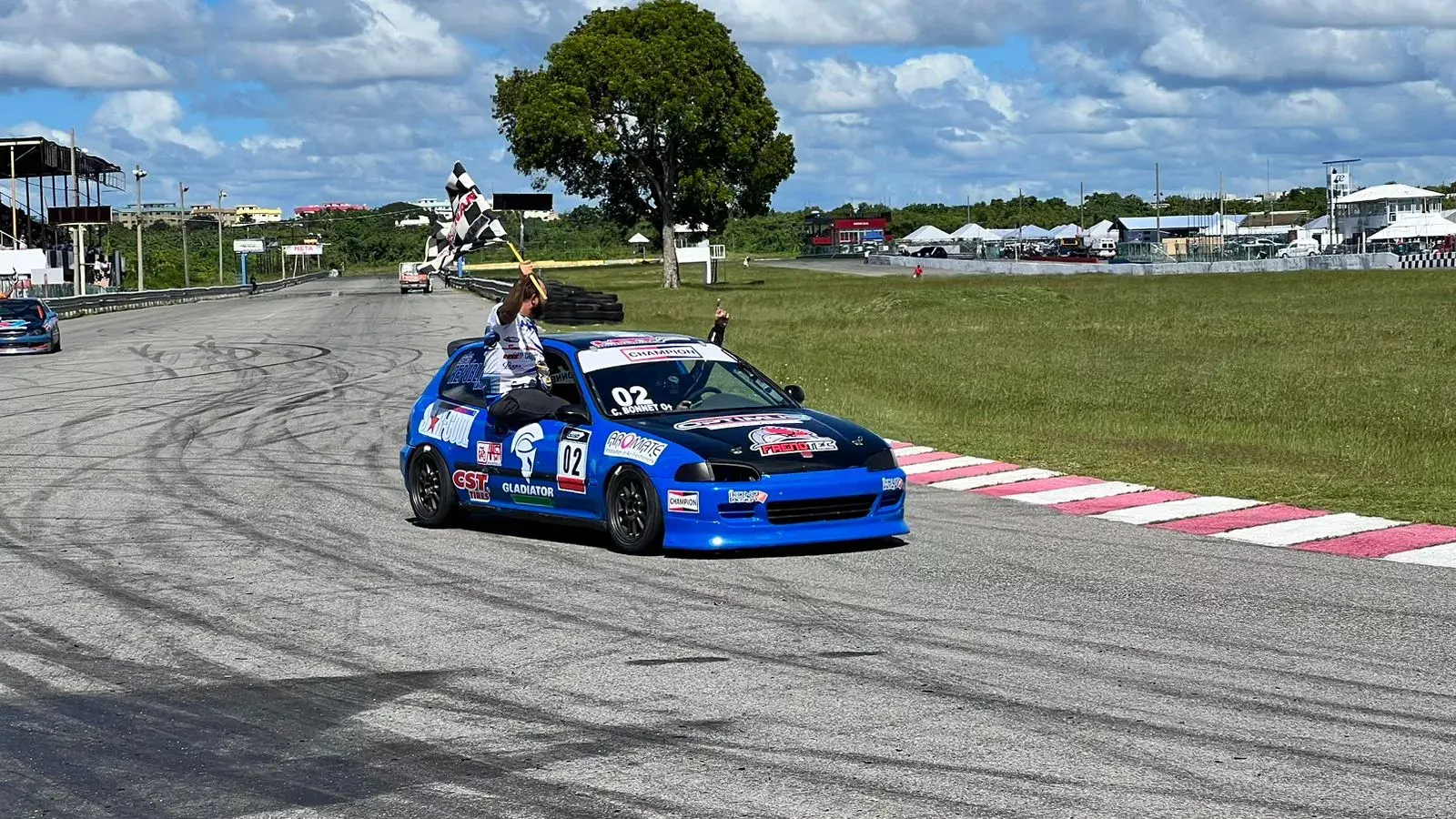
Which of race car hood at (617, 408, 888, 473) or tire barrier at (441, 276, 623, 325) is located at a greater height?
tire barrier at (441, 276, 623, 325)

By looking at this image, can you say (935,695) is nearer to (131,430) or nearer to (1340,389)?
(131,430)

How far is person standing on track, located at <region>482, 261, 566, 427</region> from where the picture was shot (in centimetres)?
1174

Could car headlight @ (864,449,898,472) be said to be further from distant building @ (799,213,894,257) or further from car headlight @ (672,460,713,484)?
distant building @ (799,213,894,257)

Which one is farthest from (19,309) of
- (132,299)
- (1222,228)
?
(1222,228)

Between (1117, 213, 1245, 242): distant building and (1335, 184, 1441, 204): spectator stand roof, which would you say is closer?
(1335, 184, 1441, 204): spectator stand roof

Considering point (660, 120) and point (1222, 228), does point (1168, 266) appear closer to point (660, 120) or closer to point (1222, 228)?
point (660, 120)

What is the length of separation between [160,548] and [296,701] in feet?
15.5

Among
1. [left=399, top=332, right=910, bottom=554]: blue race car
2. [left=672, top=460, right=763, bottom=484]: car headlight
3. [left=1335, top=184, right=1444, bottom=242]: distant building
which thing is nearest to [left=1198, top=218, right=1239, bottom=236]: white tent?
[left=1335, top=184, right=1444, bottom=242]: distant building

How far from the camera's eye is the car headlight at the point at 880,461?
1093 centimetres

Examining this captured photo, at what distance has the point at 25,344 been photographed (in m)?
34.1

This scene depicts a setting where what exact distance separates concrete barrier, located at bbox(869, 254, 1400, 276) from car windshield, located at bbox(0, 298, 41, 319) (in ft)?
192

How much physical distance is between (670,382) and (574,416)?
779 mm

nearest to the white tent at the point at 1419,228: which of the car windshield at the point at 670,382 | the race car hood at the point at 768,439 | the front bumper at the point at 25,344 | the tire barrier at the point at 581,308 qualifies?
the tire barrier at the point at 581,308

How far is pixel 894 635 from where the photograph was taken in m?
8.18
